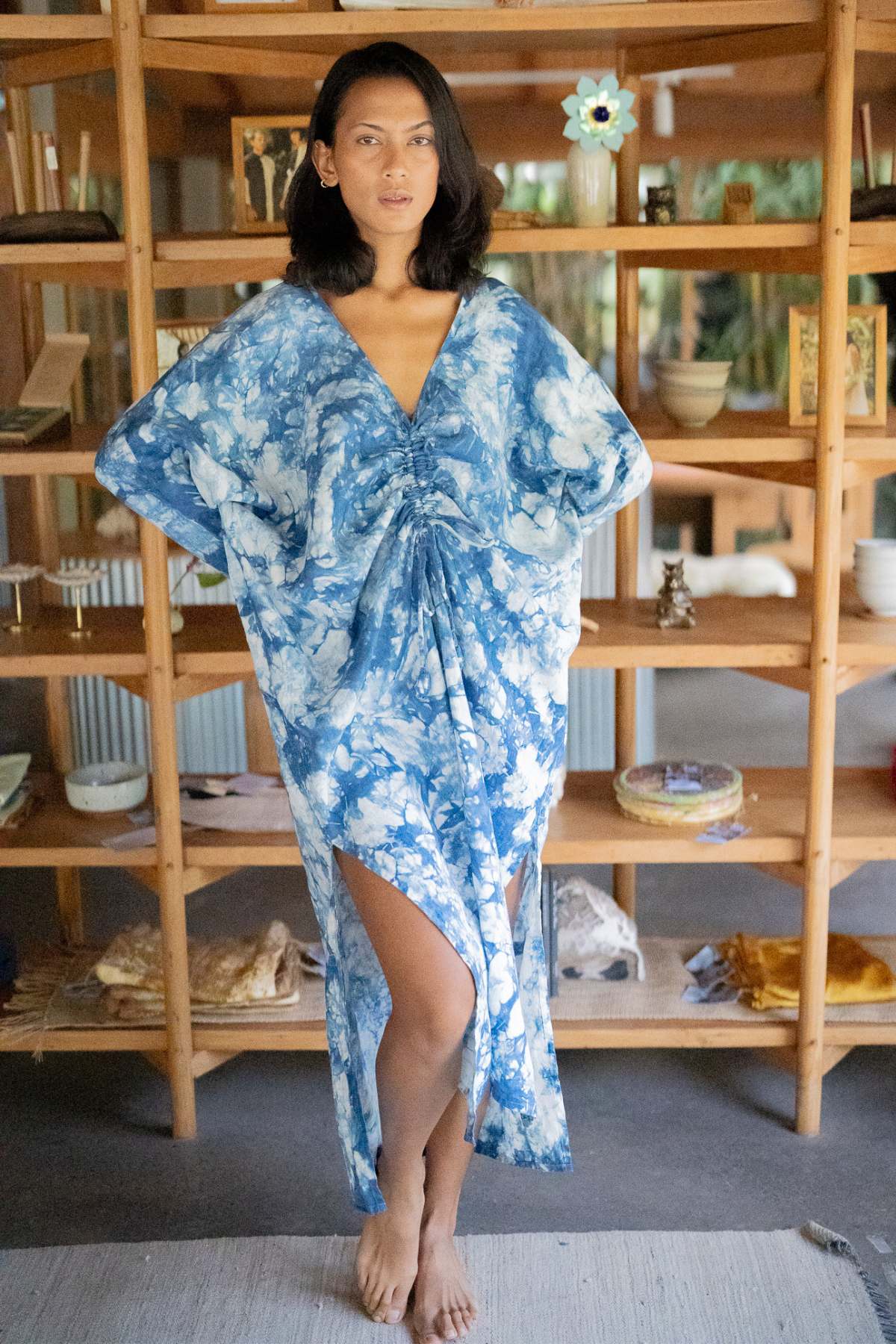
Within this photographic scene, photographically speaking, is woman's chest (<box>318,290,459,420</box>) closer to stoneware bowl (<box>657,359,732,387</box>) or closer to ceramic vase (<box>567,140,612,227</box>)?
ceramic vase (<box>567,140,612,227</box>)

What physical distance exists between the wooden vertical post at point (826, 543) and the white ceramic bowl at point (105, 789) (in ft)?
4.83

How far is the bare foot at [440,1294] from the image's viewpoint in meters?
2.43

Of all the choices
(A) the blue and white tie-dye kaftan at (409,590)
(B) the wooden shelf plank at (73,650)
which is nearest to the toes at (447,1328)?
(A) the blue and white tie-dye kaftan at (409,590)

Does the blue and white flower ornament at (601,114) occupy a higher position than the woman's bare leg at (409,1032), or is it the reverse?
the blue and white flower ornament at (601,114)

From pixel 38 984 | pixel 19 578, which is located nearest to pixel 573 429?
pixel 19 578

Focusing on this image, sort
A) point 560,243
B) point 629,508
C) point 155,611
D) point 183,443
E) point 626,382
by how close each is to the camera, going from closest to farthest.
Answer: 1. point 183,443
2. point 560,243
3. point 155,611
4. point 626,382
5. point 629,508

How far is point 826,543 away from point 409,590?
97cm

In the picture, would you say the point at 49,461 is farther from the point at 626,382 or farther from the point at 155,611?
the point at 626,382

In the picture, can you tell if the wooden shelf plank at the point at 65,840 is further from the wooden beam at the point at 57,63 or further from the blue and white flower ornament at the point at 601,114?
the blue and white flower ornament at the point at 601,114

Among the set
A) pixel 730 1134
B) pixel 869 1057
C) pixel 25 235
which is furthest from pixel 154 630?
pixel 869 1057

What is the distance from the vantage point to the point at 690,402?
3.12 meters

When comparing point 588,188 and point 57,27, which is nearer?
point 57,27

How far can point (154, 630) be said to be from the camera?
2.94m

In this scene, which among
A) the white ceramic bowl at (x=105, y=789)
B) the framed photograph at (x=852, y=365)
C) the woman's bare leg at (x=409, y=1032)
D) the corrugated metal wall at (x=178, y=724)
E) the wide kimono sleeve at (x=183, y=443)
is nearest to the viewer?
the woman's bare leg at (x=409, y=1032)
